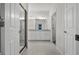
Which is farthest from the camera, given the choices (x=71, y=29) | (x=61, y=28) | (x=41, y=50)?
(x=41, y=50)

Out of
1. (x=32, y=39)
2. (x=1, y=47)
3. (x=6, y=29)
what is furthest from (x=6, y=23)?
(x=32, y=39)

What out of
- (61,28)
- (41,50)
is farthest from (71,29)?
(41,50)

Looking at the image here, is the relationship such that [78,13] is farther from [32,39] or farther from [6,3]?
[32,39]

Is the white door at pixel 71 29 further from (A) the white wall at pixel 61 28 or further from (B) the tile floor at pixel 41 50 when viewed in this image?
(B) the tile floor at pixel 41 50

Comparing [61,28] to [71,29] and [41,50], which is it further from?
[71,29]

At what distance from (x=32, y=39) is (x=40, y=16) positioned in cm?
270

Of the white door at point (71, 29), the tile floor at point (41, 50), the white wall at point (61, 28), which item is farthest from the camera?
the tile floor at point (41, 50)

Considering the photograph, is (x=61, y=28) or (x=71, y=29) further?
(x=61, y=28)

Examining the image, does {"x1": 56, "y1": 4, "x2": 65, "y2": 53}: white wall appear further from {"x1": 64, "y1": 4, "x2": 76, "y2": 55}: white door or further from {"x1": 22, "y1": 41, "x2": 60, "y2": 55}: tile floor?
{"x1": 64, "y1": 4, "x2": 76, "y2": 55}: white door

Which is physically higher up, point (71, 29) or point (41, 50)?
point (71, 29)

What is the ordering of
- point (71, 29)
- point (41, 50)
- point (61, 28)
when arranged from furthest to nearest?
1. point (41, 50)
2. point (61, 28)
3. point (71, 29)

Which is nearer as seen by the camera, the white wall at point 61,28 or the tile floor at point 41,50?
the white wall at point 61,28

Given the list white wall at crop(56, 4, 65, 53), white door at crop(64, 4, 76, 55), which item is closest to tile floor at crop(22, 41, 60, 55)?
white wall at crop(56, 4, 65, 53)

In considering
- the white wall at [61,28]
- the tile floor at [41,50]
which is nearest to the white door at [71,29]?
the white wall at [61,28]
